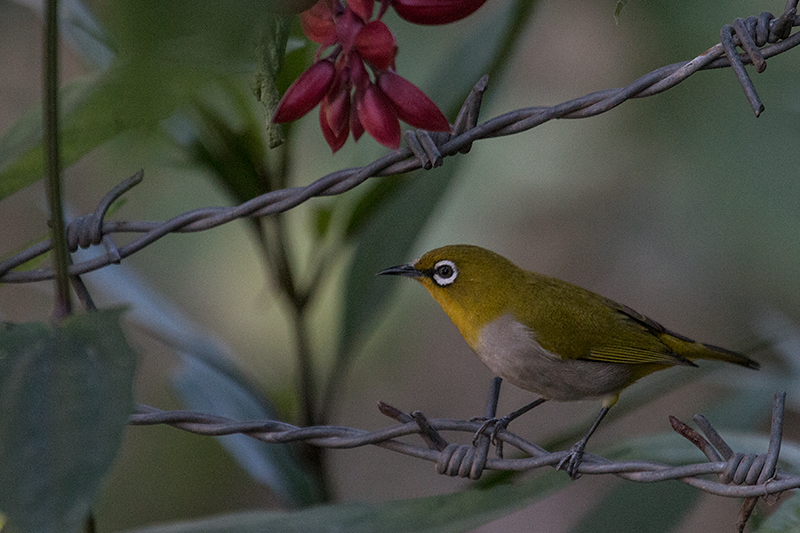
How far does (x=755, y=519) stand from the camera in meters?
0.87

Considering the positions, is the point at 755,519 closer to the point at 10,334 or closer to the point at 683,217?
the point at 10,334

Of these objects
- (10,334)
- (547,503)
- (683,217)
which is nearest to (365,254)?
(10,334)

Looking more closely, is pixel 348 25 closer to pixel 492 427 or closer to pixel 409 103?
pixel 409 103

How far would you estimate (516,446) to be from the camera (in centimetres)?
78

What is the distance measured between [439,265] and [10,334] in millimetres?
632

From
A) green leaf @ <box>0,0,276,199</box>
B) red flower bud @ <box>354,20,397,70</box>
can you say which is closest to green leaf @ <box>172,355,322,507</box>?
red flower bud @ <box>354,20,397,70</box>

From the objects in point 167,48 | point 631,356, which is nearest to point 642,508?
point 631,356

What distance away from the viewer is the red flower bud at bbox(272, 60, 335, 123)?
1.97ft

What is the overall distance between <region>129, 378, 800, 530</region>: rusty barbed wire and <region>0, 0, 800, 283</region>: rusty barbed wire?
187 mm

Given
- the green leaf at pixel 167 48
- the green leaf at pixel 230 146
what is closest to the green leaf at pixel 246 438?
the green leaf at pixel 230 146

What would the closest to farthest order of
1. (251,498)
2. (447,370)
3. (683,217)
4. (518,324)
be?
(518,324), (683,217), (251,498), (447,370)

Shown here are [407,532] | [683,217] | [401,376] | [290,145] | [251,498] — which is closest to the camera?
[407,532]

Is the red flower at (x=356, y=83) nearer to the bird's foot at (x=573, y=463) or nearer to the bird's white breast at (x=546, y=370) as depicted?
the bird's foot at (x=573, y=463)

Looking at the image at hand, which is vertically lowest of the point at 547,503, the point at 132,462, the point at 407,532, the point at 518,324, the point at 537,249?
the point at 547,503
